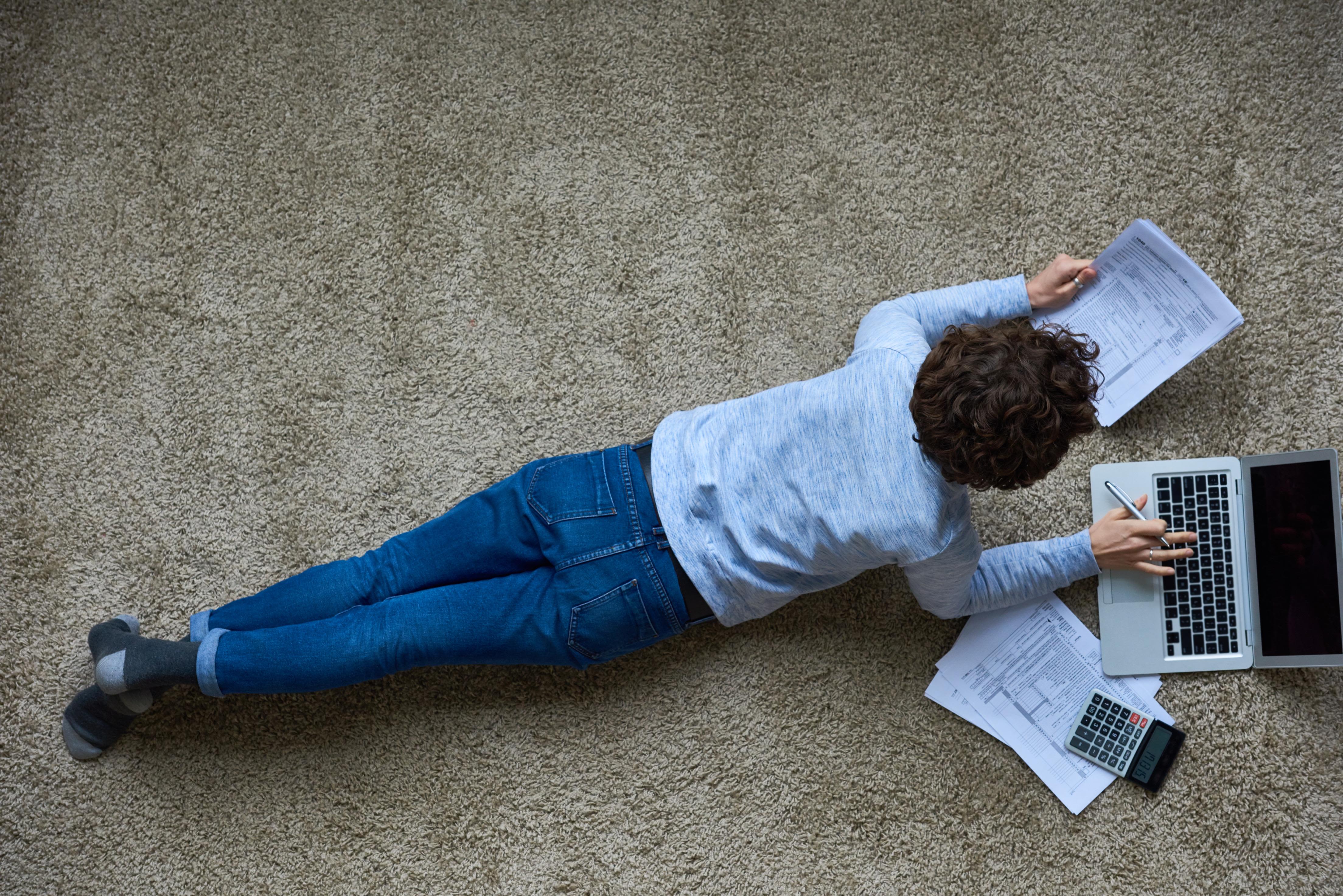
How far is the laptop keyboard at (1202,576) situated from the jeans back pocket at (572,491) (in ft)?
2.56

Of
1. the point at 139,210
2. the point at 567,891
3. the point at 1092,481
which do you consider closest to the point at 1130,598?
the point at 1092,481

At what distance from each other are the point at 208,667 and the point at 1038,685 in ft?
3.73

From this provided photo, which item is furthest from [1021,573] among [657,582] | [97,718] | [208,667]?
[97,718]

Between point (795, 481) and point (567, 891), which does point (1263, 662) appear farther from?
point (567, 891)

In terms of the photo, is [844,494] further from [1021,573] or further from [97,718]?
[97,718]

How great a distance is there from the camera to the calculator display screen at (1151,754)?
1252mm

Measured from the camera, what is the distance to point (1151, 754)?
125 centimetres

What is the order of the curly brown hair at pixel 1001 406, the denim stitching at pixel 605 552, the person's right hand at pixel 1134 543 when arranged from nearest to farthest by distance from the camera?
the curly brown hair at pixel 1001 406
the denim stitching at pixel 605 552
the person's right hand at pixel 1134 543

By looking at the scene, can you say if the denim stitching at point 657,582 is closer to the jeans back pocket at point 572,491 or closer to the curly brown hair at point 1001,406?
the jeans back pocket at point 572,491

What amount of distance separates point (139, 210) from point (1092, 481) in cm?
151

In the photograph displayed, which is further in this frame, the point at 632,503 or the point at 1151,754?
the point at 1151,754

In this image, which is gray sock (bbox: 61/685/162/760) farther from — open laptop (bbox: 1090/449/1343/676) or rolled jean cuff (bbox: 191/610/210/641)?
open laptop (bbox: 1090/449/1343/676)

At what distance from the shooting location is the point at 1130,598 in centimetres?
124

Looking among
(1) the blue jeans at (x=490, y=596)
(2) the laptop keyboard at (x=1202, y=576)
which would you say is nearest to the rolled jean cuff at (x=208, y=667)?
(1) the blue jeans at (x=490, y=596)
